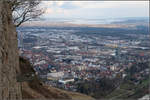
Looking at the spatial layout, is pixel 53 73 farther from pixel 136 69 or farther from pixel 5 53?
pixel 5 53

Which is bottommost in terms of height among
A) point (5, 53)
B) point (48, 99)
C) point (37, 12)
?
point (48, 99)

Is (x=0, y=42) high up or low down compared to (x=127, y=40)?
up

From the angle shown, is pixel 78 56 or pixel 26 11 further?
pixel 78 56

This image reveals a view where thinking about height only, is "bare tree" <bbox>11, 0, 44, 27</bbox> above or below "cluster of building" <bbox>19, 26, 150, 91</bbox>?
above

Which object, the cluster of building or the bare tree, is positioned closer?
the bare tree

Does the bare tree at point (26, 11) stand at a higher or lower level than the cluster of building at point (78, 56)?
higher

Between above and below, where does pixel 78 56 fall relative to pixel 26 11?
below

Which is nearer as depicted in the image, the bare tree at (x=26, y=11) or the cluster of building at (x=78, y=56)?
the bare tree at (x=26, y=11)

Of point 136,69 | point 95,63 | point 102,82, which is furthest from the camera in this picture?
point 95,63

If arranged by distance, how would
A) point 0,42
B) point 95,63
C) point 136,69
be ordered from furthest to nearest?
point 95,63 < point 136,69 < point 0,42

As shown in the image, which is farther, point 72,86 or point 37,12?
point 72,86

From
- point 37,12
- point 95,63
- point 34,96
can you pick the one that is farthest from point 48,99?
point 95,63
